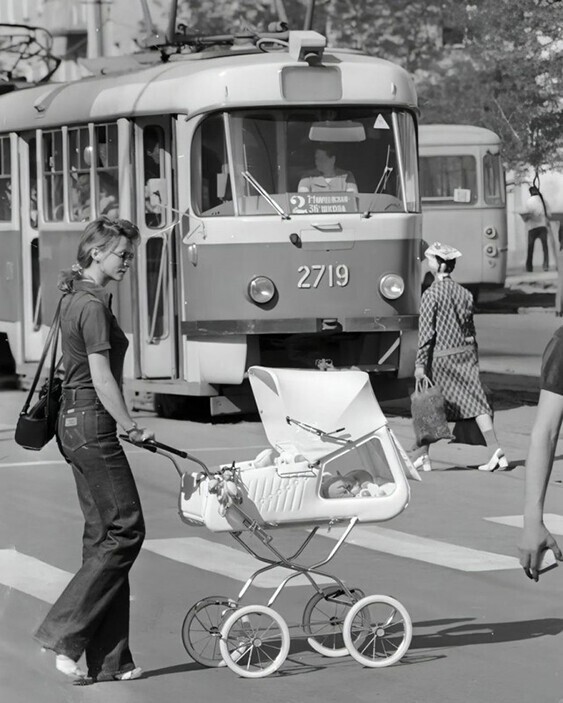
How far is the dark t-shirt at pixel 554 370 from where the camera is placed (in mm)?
4867

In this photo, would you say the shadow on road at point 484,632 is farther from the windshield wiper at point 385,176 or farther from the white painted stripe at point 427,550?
the windshield wiper at point 385,176

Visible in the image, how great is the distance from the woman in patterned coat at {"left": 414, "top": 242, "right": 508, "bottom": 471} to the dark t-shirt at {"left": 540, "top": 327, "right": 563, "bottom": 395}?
7.81 metres

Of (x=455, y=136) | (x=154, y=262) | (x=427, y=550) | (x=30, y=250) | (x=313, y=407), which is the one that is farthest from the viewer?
(x=455, y=136)

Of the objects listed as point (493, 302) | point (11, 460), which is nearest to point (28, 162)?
point (11, 460)

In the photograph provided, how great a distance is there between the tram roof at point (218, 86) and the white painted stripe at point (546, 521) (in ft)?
17.2

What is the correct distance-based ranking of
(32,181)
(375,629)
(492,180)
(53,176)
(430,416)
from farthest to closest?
(492,180)
(32,181)
(53,176)
(430,416)
(375,629)

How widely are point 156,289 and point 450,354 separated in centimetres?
366

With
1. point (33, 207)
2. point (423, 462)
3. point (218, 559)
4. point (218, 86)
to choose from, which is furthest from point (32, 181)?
point (218, 559)

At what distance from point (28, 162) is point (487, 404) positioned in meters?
6.89

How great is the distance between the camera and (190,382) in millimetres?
15305

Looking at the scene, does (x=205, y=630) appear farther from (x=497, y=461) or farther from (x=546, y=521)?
(x=497, y=461)

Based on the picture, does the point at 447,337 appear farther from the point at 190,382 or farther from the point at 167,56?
the point at 167,56

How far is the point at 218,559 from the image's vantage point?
9.33 metres

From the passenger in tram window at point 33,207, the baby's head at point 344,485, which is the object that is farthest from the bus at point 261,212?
the baby's head at point 344,485
